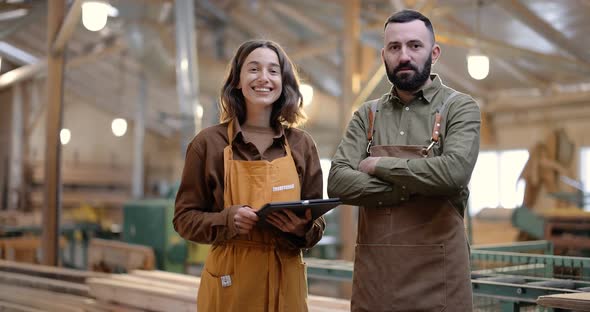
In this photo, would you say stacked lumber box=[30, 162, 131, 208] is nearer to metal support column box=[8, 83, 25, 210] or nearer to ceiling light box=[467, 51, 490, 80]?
metal support column box=[8, 83, 25, 210]

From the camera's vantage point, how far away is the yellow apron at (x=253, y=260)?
6.77 feet

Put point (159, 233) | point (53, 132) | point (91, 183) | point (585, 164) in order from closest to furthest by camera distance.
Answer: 1. point (53, 132)
2. point (159, 233)
3. point (585, 164)
4. point (91, 183)

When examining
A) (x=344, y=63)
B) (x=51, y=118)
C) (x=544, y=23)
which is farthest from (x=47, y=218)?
(x=544, y=23)

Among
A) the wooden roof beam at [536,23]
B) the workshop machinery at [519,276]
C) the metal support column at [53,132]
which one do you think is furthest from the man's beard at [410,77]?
the wooden roof beam at [536,23]

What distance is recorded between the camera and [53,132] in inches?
314

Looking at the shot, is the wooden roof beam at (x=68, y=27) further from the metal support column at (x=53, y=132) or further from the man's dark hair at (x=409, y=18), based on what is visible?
the man's dark hair at (x=409, y=18)

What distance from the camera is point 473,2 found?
1041 cm

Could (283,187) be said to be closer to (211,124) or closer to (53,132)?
(53,132)

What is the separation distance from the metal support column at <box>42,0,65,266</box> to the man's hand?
6.55 meters

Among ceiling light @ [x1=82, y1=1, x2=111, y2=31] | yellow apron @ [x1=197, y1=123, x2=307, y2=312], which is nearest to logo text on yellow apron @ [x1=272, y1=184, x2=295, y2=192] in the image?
yellow apron @ [x1=197, y1=123, x2=307, y2=312]

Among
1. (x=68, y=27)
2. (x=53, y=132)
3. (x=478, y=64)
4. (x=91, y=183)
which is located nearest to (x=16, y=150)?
(x=91, y=183)

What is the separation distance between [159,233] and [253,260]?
254 inches

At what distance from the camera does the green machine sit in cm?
815

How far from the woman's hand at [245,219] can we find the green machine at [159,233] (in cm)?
624
